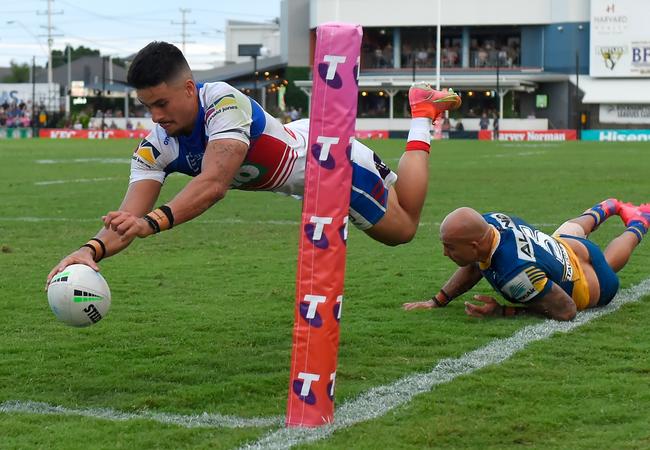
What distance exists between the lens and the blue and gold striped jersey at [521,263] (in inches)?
283

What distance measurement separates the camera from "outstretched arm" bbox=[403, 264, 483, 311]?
7.76 meters

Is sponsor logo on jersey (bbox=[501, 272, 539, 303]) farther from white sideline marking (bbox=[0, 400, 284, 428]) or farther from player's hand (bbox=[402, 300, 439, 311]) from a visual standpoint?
white sideline marking (bbox=[0, 400, 284, 428])

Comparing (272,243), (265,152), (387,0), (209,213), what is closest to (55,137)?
(387,0)

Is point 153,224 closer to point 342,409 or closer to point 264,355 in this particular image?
point 342,409

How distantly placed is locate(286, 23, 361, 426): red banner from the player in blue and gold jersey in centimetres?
229

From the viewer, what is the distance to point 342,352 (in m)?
6.55

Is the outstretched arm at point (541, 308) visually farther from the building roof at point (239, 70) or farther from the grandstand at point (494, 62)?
the building roof at point (239, 70)

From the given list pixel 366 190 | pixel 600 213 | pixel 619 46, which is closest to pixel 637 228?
pixel 600 213

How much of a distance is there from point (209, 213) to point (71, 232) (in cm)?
280

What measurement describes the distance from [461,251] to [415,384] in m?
1.62

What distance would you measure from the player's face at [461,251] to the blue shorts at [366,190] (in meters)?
0.49

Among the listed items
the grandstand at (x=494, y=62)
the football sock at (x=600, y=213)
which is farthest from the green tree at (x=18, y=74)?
the football sock at (x=600, y=213)

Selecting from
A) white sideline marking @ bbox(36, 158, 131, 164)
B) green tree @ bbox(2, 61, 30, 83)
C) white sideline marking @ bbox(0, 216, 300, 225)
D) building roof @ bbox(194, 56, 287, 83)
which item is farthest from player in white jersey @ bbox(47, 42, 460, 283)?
green tree @ bbox(2, 61, 30, 83)

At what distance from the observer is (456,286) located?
7.84 metres
